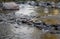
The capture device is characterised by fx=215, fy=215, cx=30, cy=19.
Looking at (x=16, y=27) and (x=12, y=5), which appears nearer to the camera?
(x=16, y=27)

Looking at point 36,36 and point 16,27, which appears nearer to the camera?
point 36,36

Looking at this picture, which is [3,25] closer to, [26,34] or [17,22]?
[17,22]

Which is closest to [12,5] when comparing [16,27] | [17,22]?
[17,22]

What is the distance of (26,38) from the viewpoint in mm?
9648

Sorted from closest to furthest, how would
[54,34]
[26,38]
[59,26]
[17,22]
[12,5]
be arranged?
[26,38] < [54,34] < [59,26] < [17,22] < [12,5]

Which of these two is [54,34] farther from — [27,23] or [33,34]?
[27,23]

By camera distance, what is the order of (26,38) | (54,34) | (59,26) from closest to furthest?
(26,38)
(54,34)
(59,26)

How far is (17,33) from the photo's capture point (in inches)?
419

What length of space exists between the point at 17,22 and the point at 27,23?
0.72 m

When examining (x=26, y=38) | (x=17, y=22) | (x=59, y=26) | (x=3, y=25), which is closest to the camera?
(x=26, y=38)

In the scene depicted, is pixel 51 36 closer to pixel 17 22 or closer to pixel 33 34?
pixel 33 34

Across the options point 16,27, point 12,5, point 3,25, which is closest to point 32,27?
point 16,27

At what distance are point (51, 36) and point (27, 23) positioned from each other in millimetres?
3235

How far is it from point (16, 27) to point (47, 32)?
204cm
